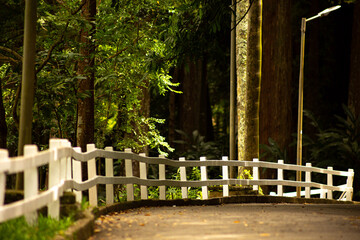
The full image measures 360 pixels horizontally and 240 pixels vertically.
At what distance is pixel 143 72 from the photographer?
23.5 m

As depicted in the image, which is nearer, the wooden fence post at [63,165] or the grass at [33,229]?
the grass at [33,229]

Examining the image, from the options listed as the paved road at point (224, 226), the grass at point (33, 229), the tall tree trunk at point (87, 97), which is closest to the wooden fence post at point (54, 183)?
the grass at point (33, 229)

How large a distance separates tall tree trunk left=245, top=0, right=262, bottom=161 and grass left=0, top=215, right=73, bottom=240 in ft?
45.6

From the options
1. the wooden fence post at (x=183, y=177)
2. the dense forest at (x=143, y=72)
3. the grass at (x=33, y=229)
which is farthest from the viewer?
the dense forest at (x=143, y=72)

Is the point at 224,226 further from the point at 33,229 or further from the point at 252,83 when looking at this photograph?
the point at 252,83

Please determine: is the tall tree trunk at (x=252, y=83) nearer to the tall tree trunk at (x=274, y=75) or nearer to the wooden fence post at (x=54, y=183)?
the tall tree trunk at (x=274, y=75)

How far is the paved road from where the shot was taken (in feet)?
31.7

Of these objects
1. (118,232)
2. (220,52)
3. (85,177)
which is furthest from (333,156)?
(118,232)

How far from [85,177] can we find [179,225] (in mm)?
9849

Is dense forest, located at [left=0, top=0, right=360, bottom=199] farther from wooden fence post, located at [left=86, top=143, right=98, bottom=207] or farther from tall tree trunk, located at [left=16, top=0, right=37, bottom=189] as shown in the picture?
tall tree trunk, located at [left=16, top=0, right=37, bottom=189]

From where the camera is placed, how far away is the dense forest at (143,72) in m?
18.6

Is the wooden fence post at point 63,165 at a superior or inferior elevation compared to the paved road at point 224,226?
superior

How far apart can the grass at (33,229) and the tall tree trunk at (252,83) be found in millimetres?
13897

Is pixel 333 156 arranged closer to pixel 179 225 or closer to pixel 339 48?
pixel 339 48
